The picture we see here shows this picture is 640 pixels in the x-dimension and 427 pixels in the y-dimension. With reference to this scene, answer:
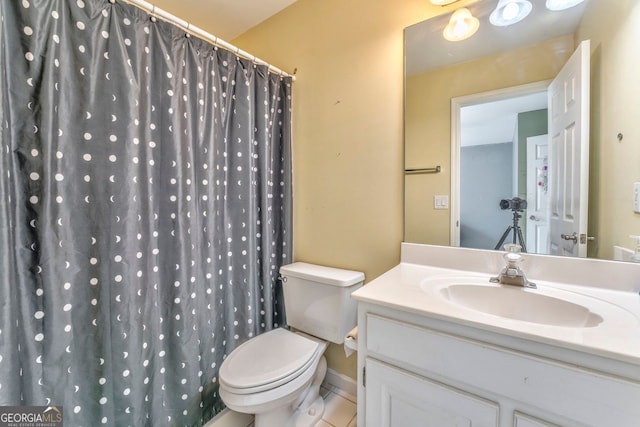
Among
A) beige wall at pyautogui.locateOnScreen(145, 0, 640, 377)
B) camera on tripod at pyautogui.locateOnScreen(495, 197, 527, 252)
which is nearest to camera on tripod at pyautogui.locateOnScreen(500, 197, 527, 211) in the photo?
camera on tripod at pyautogui.locateOnScreen(495, 197, 527, 252)

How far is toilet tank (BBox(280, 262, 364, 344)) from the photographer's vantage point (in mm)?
1317

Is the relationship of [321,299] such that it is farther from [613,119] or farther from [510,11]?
[510,11]

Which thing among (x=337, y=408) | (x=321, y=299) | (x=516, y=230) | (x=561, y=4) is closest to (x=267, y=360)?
(x=321, y=299)

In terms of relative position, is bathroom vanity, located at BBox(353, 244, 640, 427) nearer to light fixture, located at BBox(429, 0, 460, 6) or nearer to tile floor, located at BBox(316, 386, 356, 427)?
tile floor, located at BBox(316, 386, 356, 427)

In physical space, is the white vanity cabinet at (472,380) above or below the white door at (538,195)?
below

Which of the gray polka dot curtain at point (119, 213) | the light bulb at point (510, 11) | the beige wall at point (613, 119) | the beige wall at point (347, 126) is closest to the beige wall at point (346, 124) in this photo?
the beige wall at point (347, 126)

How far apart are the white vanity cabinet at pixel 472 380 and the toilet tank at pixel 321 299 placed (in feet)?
1.42

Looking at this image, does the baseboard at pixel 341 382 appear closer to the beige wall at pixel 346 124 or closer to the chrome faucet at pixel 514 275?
the beige wall at pixel 346 124

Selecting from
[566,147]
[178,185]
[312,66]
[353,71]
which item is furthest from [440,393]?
[312,66]

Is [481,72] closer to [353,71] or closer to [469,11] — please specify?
[469,11]

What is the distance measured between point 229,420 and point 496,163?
1.74 meters

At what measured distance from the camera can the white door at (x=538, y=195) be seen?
1002mm

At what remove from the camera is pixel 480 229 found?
1131 millimetres

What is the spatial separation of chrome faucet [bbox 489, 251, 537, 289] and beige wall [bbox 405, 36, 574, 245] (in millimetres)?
269
